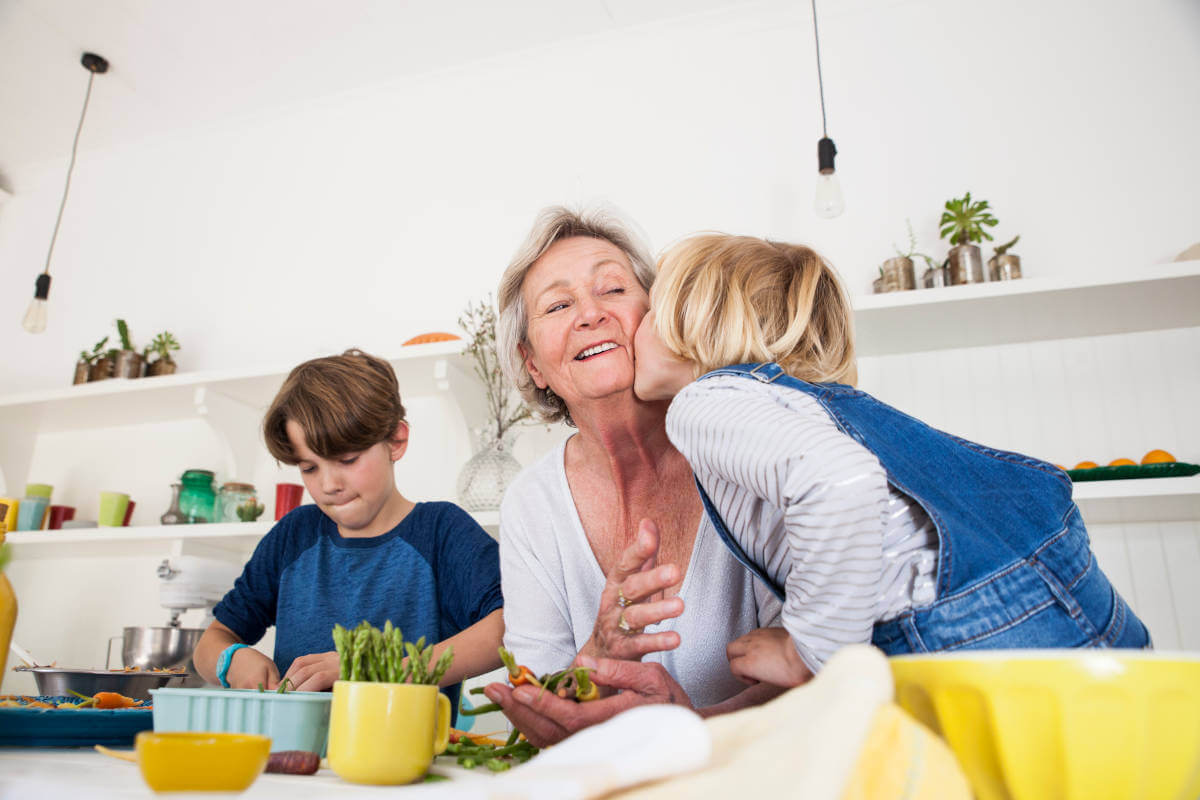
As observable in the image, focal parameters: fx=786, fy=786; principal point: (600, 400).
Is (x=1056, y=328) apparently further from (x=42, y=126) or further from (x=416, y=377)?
(x=42, y=126)

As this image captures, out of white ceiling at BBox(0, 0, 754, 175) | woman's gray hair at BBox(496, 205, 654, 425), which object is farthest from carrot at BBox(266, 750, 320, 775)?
white ceiling at BBox(0, 0, 754, 175)

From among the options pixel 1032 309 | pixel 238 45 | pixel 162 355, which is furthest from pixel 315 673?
pixel 238 45

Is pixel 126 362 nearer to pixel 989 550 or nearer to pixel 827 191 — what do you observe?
pixel 827 191

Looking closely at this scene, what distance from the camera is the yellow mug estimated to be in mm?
626

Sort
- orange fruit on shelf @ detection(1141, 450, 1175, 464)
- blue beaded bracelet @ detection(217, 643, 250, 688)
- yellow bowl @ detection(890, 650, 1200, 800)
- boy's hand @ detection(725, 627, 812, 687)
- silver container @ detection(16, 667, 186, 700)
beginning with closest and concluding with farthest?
1. yellow bowl @ detection(890, 650, 1200, 800)
2. boy's hand @ detection(725, 627, 812, 687)
3. silver container @ detection(16, 667, 186, 700)
4. blue beaded bracelet @ detection(217, 643, 250, 688)
5. orange fruit on shelf @ detection(1141, 450, 1175, 464)

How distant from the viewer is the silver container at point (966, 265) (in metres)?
2.13

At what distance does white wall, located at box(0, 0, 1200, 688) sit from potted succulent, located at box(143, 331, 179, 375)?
0.45ft

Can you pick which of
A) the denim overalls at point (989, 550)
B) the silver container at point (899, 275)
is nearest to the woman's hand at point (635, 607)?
the denim overalls at point (989, 550)

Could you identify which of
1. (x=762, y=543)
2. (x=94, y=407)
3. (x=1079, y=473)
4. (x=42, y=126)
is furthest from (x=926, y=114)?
(x=42, y=126)

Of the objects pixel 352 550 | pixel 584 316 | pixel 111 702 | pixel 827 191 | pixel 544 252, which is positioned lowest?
pixel 111 702

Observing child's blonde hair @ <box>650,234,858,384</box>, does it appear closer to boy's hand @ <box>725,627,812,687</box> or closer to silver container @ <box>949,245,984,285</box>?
boy's hand @ <box>725,627,812,687</box>

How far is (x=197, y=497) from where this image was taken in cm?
269

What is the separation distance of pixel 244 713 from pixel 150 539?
240 centimetres

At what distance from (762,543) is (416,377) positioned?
6.08ft
